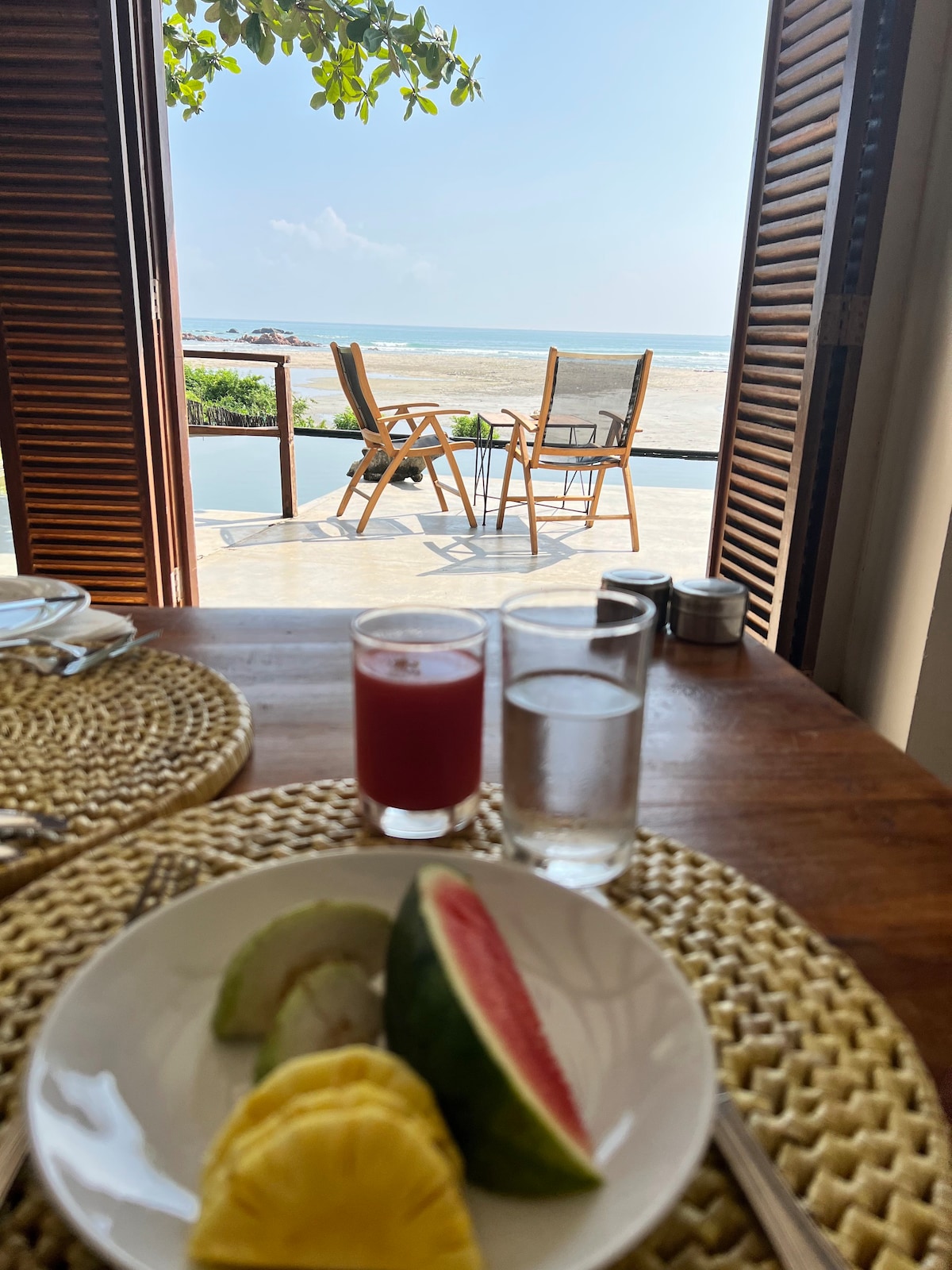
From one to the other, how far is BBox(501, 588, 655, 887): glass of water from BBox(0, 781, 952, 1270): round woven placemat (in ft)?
0.12

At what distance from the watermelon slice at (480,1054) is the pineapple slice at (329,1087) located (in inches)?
0.6

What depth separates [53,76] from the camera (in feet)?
6.15

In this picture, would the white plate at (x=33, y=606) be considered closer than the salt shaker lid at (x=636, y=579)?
Yes

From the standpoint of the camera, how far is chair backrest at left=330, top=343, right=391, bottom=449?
424 cm

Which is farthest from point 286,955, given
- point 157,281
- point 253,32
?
point 157,281

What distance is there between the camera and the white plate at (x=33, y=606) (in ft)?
Result: 2.72

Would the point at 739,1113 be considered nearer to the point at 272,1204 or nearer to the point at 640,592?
the point at 272,1204

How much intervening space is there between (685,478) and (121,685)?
6.26m

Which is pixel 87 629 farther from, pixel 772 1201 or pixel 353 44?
pixel 353 44

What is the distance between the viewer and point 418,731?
50 cm

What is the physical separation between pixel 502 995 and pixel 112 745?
0.44 m

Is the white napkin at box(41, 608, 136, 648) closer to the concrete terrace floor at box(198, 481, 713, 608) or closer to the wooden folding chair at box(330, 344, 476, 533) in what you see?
the concrete terrace floor at box(198, 481, 713, 608)

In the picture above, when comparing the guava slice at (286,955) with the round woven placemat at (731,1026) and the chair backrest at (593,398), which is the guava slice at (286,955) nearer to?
the round woven placemat at (731,1026)

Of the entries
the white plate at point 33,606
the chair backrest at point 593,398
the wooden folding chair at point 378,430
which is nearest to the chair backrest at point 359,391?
the wooden folding chair at point 378,430
